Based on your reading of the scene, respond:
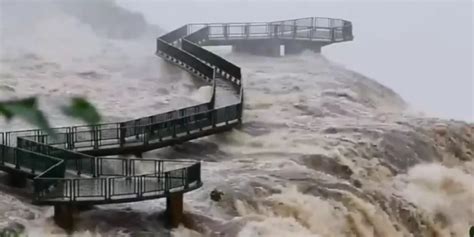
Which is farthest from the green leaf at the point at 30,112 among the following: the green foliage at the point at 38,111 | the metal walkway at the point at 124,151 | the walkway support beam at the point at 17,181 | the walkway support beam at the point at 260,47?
the walkway support beam at the point at 260,47

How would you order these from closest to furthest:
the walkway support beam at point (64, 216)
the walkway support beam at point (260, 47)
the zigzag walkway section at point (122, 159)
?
the walkway support beam at point (64, 216) < the zigzag walkway section at point (122, 159) < the walkway support beam at point (260, 47)

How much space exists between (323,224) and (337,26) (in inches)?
775

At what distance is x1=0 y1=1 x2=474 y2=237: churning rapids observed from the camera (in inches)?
543

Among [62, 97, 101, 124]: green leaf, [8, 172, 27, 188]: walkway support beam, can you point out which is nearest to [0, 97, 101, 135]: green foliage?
[62, 97, 101, 124]: green leaf

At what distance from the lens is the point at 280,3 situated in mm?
72812

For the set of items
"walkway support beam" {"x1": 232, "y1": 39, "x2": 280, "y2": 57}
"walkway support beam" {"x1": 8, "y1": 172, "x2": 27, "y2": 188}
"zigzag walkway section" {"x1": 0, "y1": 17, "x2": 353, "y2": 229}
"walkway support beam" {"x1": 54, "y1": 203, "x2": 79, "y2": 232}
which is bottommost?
"walkway support beam" {"x1": 54, "y1": 203, "x2": 79, "y2": 232}

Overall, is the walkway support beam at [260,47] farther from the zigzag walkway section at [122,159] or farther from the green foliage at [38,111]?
the green foliage at [38,111]

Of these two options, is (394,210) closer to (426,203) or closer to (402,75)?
(426,203)

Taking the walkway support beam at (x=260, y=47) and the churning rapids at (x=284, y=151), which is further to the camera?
the walkway support beam at (x=260, y=47)

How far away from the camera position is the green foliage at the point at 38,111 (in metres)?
1.15

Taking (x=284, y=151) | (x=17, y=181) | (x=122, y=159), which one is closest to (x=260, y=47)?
(x=284, y=151)

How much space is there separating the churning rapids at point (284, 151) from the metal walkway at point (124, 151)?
393 millimetres

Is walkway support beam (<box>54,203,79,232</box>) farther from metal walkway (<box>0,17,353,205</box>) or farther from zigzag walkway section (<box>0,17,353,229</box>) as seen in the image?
metal walkway (<box>0,17,353,205</box>)

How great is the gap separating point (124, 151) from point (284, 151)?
11.0 ft
